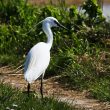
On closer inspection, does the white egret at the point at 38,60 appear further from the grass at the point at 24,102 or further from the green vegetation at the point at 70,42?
the green vegetation at the point at 70,42

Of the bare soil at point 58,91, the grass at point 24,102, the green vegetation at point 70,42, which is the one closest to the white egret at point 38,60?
the grass at point 24,102

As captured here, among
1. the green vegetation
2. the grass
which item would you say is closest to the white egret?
the grass

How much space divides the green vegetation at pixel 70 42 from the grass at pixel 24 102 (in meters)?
1.20

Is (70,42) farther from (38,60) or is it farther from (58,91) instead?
(38,60)

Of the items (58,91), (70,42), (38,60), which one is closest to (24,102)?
(38,60)

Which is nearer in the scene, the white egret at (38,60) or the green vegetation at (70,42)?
the white egret at (38,60)

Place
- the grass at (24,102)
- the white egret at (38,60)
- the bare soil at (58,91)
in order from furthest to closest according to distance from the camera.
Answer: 1. the bare soil at (58,91)
2. the white egret at (38,60)
3. the grass at (24,102)

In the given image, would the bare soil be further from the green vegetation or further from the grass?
the grass

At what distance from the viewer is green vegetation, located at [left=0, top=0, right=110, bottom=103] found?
9.70 meters

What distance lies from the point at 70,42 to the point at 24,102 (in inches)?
150

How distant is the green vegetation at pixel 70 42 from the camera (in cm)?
970

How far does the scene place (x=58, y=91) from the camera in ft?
31.0

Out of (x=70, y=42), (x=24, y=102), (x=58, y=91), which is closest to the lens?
(x=24, y=102)

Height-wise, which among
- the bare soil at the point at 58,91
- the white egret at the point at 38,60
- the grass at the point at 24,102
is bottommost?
the bare soil at the point at 58,91
